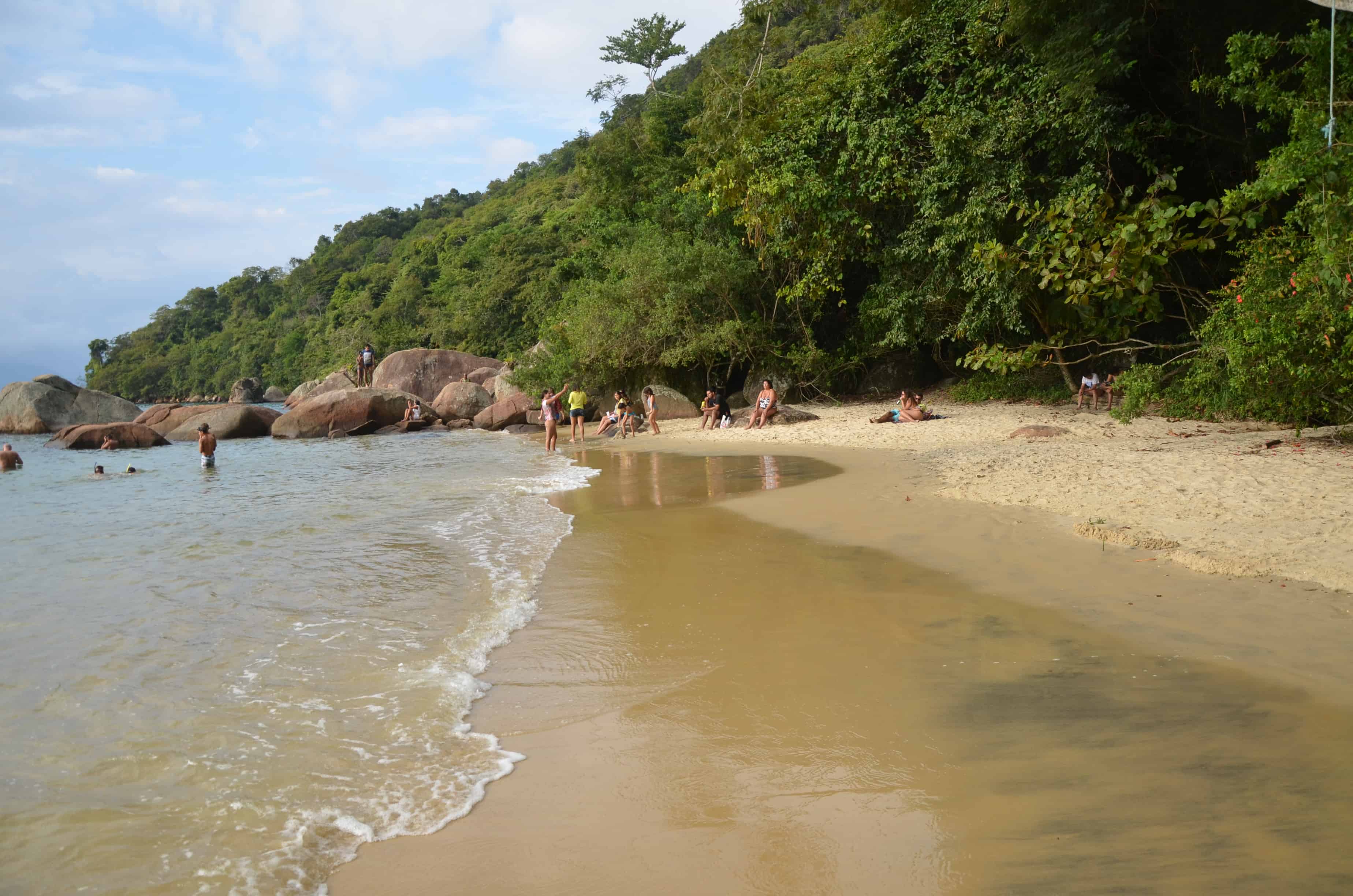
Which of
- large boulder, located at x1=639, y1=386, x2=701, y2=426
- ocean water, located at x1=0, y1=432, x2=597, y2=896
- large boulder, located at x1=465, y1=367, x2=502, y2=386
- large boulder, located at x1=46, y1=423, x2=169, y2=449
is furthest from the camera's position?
large boulder, located at x1=465, y1=367, x2=502, y2=386

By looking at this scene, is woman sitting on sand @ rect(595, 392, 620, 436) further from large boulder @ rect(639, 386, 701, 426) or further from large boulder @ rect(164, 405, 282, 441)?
large boulder @ rect(164, 405, 282, 441)

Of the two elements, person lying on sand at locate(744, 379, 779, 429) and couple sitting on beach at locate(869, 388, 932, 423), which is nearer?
couple sitting on beach at locate(869, 388, 932, 423)

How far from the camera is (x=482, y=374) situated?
32.2 m

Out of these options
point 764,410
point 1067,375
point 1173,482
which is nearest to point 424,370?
point 764,410

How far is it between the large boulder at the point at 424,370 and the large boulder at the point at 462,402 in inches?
121

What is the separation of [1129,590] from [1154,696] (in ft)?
5.49

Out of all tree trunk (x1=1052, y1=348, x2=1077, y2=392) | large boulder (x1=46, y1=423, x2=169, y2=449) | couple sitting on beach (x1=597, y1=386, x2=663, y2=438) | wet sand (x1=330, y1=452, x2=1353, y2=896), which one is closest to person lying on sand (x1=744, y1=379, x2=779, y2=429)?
couple sitting on beach (x1=597, y1=386, x2=663, y2=438)

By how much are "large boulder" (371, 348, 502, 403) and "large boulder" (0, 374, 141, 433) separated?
29.2 ft

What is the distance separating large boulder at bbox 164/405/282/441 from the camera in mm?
27281

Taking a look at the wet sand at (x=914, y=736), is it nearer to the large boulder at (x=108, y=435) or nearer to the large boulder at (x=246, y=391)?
the large boulder at (x=108, y=435)

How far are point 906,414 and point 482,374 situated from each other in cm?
1972

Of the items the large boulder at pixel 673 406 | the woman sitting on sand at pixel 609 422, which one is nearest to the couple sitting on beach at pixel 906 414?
the large boulder at pixel 673 406

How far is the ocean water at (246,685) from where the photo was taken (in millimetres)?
3043

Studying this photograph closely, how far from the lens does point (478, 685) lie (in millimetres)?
4434
